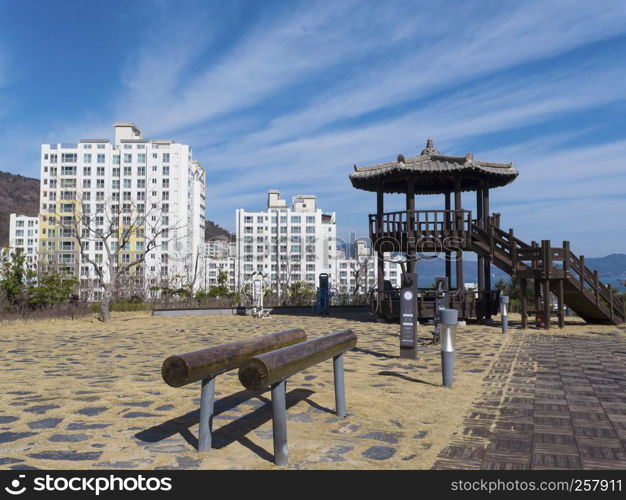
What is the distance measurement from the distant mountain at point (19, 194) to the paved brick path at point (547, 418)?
448 feet

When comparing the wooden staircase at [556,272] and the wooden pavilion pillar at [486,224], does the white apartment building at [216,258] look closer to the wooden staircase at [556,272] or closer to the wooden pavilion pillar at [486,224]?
the wooden pavilion pillar at [486,224]

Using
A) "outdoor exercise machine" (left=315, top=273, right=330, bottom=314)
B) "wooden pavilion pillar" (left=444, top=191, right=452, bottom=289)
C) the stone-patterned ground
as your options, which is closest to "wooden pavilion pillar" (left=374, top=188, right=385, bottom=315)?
"wooden pavilion pillar" (left=444, top=191, right=452, bottom=289)

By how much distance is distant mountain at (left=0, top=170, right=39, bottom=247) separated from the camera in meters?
133

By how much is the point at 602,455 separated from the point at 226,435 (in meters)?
3.00

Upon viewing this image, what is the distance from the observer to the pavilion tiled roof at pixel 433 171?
17.3m

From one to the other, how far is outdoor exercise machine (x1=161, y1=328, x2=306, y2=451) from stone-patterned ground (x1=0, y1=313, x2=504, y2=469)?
0.75 ft

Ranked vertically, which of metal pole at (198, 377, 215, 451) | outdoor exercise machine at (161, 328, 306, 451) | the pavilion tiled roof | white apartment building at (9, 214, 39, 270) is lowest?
metal pole at (198, 377, 215, 451)

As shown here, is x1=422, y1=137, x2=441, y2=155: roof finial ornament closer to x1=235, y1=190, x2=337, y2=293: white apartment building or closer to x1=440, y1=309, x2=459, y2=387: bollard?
x1=440, y1=309, x2=459, y2=387: bollard

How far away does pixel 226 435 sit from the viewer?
15.2 ft

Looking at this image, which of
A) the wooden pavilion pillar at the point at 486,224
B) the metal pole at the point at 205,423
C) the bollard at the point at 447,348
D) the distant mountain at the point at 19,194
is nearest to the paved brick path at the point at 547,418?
the bollard at the point at 447,348

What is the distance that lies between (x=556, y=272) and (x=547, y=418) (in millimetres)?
12074

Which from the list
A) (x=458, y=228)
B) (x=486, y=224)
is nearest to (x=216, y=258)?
(x=486, y=224)
